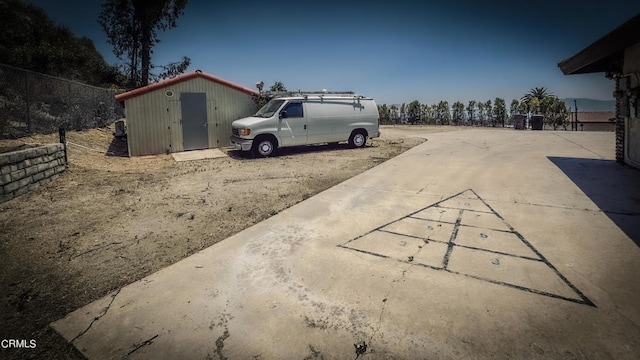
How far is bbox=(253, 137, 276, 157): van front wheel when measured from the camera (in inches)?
441

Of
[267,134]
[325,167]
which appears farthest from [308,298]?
[267,134]

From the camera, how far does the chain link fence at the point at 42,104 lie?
31.4 ft

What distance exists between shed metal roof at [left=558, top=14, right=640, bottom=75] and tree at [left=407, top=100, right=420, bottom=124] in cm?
2282

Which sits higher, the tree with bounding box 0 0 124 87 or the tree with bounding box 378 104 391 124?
the tree with bounding box 0 0 124 87

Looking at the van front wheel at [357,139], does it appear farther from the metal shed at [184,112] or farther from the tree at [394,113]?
the tree at [394,113]

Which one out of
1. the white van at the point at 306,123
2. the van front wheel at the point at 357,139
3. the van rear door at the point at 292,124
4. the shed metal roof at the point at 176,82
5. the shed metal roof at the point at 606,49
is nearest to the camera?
the shed metal roof at the point at 606,49

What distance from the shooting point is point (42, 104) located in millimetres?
11148

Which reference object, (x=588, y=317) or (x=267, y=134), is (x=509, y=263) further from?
(x=267, y=134)

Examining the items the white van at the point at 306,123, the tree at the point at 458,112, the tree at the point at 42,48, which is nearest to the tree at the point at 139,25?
the tree at the point at 42,48

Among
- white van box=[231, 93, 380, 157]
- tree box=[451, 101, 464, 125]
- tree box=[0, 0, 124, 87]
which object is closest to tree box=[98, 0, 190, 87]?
tree box=[0, 0, 124, 87]

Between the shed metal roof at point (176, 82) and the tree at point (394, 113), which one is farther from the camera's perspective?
the tree at point (394, 113)

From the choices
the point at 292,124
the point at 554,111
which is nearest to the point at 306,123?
the point at 292,124
